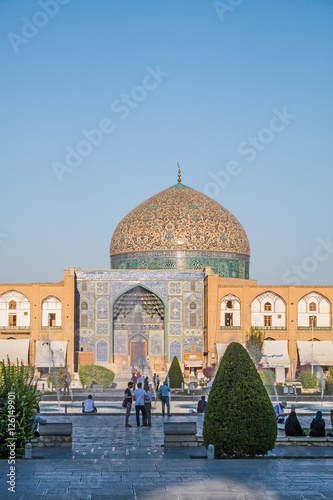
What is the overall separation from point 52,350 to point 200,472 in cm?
2726

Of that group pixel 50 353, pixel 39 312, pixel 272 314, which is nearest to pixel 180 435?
pixel 50 353

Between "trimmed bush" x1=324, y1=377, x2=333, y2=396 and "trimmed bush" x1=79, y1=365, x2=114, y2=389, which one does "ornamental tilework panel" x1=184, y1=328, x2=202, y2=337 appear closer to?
"trimmed bush" x1=79, y1=365, x2=114, y2=389

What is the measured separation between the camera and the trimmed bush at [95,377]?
32.2m

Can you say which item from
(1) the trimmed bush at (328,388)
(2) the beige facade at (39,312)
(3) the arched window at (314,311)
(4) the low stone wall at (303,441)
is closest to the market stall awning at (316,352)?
(3) the arched window at (314,311)

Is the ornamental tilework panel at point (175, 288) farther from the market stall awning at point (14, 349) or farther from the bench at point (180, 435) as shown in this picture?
the bench at point (180, 435)

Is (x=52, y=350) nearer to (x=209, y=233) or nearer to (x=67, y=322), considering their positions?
(x=67, y=322)

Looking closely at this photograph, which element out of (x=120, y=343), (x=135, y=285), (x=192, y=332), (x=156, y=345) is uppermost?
(x=135, y=285)

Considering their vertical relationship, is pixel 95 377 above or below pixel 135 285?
below

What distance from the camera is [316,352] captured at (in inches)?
1438

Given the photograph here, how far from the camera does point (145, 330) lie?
3922cm

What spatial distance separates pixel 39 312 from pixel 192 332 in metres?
6.78

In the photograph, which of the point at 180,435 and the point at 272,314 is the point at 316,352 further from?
the point at 180,435

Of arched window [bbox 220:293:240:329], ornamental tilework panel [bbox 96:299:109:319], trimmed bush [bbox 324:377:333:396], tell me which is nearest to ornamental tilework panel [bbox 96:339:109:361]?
ornamental tilework panel [bbox 96:299:109:319]

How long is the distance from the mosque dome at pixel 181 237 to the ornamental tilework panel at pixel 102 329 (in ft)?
12.5
